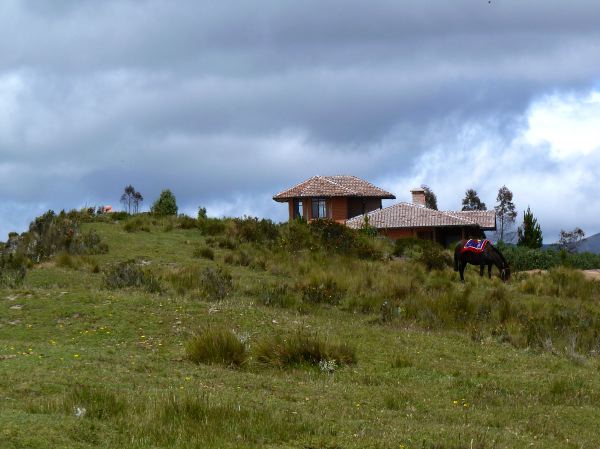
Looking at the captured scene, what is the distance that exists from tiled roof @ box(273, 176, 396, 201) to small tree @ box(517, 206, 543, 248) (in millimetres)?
11569

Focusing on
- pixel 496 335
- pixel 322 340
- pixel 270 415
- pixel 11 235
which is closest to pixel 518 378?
pixel 322 340

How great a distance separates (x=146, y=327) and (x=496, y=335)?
22.9ft

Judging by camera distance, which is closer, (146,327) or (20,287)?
(146,327)

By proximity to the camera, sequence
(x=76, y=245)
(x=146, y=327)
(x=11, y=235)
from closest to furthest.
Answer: (x=146, y=327) → (x=76, y=245) → (x=11, y=235)

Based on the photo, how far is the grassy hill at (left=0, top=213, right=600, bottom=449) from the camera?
8258 mm

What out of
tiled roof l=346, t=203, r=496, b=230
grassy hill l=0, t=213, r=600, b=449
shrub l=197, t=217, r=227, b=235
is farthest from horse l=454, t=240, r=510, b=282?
tiled roof l=346, t=203, r=496, b=230

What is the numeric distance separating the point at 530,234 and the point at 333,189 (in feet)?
49.9

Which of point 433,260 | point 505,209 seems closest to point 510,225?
point 505,209

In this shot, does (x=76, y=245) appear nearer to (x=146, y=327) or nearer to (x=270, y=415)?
(x=146, y=327)

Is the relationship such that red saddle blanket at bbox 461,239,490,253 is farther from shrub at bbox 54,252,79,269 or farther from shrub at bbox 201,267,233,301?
shrub at bbox 54,252,79,269

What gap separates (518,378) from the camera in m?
12.7

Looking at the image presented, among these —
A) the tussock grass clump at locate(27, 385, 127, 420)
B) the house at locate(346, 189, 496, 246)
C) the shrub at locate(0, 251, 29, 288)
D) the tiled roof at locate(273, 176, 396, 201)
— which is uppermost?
the tiled roof at locate(273, 176, 396, 201)

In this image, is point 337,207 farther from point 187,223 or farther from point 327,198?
point 187,223

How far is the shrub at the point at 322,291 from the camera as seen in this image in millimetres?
20594
